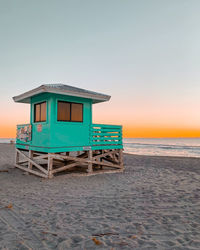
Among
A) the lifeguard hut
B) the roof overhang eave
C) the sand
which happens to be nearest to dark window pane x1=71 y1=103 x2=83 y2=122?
the lifeguard hut

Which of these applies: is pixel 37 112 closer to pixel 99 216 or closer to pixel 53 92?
pixel 53 92

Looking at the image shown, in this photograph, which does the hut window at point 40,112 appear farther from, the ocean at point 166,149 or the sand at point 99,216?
the ocean at point 166,149

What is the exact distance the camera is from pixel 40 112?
10.4 metres

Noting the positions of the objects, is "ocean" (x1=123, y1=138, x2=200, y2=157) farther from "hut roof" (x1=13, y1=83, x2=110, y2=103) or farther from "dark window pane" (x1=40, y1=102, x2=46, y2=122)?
"dark window pane" (x1=40, y1=102, x2=46, y2=122)

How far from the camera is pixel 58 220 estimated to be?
4.41 metres

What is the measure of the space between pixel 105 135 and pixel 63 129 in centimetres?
275

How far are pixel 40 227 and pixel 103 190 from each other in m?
3.58

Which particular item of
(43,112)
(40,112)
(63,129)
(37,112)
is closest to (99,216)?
(63,129)

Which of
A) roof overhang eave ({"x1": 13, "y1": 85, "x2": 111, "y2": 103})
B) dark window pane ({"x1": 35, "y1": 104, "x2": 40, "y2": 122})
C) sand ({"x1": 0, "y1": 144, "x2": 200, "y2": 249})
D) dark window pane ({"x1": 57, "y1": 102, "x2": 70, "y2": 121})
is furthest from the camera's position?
dark window pane ({"x1": 35, "y1": 104, "x2": 40, "y2": 122})

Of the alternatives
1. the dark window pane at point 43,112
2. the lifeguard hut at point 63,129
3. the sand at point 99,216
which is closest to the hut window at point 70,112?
the lifeguard hut at point 63,129

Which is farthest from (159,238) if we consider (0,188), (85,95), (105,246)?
(85,95)

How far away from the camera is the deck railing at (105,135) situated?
1088 cm

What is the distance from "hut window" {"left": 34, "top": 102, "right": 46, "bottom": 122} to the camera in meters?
10.1

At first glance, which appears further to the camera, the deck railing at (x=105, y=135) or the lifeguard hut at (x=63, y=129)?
the deck railing at (x=105, y=135)
